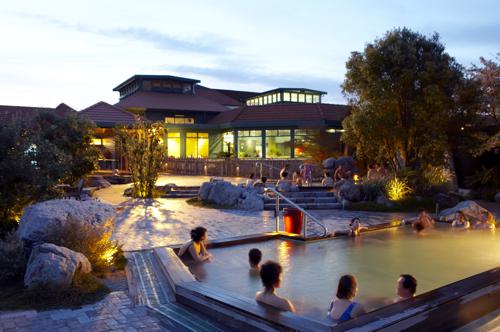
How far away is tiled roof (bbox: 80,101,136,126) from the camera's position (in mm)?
27062

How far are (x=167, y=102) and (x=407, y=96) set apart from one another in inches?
913

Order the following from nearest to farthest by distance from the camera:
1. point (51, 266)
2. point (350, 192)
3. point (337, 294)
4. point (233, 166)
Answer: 1. point (337, 294)
2. point (51, 266)
3. point (350, 192)
4. point (233, 166)

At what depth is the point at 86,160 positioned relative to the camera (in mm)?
15422

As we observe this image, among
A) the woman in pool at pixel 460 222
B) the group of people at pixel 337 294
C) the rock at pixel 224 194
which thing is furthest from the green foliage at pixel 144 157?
the group of people at pixel 337 294

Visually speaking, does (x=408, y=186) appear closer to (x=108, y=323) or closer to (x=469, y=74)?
(x=469, y=74)

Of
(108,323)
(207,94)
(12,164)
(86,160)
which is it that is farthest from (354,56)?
(207,94)

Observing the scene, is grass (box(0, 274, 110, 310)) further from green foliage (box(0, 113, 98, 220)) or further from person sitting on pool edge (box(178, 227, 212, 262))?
green foliage (box(0, 113, 98, 220))

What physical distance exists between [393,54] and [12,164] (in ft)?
40.6

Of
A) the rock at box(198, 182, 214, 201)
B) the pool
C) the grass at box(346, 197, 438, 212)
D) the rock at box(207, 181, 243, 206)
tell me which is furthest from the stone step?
the pool

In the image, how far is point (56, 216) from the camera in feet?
20.9

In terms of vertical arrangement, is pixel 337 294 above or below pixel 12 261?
below

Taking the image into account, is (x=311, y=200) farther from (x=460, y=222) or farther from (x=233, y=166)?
(x=233, y=166)

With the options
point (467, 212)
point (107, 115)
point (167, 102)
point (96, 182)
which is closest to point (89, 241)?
point (467, 212)

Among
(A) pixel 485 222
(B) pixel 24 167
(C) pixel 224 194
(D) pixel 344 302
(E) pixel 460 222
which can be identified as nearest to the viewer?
(D) pixel 344 302
